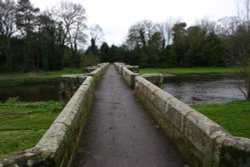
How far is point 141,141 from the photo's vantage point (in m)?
5.44

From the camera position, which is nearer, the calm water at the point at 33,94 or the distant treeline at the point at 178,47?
the calm water at the point at 33,94

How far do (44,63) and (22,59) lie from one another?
173 inches

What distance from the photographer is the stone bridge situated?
304 cm

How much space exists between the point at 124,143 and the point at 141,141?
37cm

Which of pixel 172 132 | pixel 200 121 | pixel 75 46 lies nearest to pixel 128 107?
pixel 172 132

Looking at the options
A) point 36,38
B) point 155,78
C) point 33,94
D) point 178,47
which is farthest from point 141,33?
point 155,78

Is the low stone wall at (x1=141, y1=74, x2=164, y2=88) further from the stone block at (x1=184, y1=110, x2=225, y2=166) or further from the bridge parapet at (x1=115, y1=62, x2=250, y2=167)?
the stone block at (x1=184, y1=110, x2=225, y2=166)

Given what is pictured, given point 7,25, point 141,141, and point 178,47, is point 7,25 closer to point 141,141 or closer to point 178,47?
point 178,47

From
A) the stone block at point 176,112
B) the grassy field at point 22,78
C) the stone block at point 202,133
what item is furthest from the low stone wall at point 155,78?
the grassy field at point 22,78

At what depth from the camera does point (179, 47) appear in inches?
2408

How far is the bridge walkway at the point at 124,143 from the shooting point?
4.43 meters

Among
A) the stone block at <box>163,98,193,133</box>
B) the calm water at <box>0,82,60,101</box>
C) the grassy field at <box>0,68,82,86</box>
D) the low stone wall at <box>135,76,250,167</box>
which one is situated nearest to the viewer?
the low stone wall at <box>135,76,250,167</box>

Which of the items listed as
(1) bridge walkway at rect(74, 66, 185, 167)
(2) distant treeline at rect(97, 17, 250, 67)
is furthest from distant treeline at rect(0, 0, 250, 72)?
(1) bridge walkway at rect(74, 66, 185, 167)

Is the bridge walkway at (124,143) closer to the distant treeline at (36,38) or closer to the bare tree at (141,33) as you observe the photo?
the distant treeline at (36,38)
